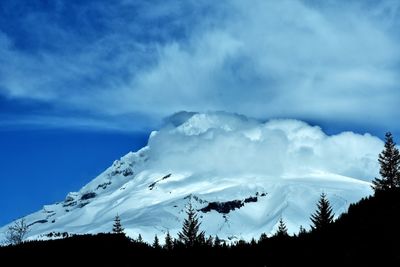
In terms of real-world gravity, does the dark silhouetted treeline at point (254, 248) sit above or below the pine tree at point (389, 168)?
below

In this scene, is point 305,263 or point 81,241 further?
point 81,241

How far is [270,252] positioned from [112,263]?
13.9 feet

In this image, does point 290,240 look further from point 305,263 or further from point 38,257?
point 38,257

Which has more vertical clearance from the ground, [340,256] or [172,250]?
[172,250]

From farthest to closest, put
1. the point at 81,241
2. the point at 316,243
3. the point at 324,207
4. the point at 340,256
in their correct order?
the point at 324,207 < the point at 81,241 < the point at 316,243 < the point at 340,256

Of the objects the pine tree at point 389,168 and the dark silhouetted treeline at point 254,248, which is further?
the pine tree at point 389,168

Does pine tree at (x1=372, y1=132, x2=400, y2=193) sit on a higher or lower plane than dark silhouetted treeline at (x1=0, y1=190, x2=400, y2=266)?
higher

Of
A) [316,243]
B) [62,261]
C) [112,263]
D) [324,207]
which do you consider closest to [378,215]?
[316,243]

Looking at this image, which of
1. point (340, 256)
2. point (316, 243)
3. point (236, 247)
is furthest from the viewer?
point (236, 247)

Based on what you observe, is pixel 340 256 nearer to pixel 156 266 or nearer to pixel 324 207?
pixel 156 266

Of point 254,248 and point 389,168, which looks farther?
point 389,168

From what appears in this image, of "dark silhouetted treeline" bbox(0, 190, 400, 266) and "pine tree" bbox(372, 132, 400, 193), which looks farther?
"pine tree" bbox(372, 132, 400, 193)

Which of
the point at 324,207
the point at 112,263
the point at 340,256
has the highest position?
the point at 324,207

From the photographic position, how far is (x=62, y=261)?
52.4 feet
